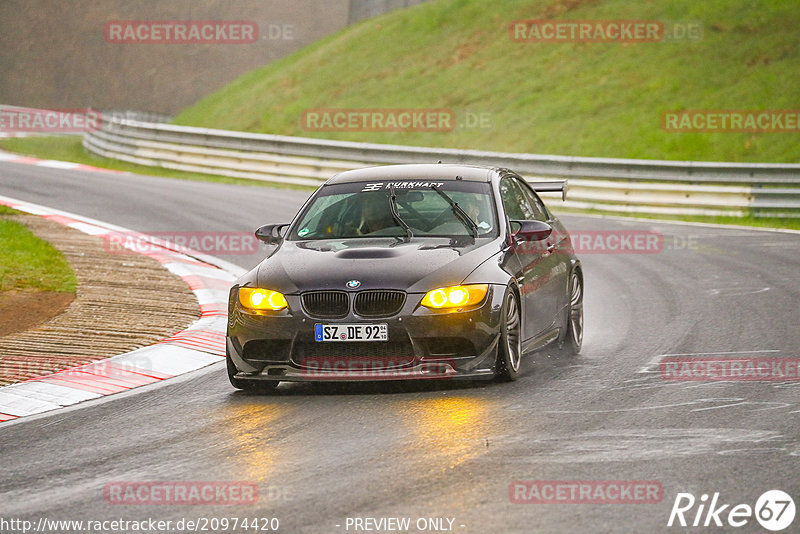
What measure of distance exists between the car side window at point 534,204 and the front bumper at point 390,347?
224 cm

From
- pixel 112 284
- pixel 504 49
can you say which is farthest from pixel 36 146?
pixel 112 284

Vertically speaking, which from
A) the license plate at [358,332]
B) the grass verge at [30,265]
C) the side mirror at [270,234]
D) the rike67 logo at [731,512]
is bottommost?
the rike67 logo at [731,512]

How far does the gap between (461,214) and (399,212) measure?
1.56ft

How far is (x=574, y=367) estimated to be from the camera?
940 centimetres

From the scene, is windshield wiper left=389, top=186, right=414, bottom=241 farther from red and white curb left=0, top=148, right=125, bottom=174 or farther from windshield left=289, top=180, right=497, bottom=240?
red and white curb left=0, top=148, right=125, bottom=174

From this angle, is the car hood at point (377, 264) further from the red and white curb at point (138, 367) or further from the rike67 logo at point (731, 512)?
the rike67 logo at point (731, 512)

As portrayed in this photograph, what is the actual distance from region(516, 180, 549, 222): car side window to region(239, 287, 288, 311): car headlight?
9.25 feet

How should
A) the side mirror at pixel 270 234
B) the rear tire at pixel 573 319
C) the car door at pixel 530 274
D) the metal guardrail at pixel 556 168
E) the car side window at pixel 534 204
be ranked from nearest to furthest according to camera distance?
the car door at pixel 530 274 → the side mirror at pixel 270 234 → the rear tire at pixel 573 319 → the car side window at pixel 534 204 → the metal guardrail at pixel 556 168

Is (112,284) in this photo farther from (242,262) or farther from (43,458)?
(43,458)

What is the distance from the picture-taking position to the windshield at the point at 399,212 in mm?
9320

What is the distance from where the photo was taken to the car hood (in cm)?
827

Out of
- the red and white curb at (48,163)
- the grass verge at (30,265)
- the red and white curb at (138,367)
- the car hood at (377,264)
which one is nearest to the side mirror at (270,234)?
the car hood at (377,264)

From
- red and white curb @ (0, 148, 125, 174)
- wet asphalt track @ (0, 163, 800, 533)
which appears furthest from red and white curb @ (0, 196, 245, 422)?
→ red and white curb @ (0, 148, 125, 174)

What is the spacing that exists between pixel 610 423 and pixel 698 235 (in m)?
12.3
